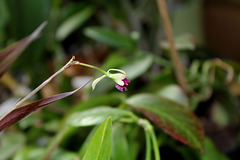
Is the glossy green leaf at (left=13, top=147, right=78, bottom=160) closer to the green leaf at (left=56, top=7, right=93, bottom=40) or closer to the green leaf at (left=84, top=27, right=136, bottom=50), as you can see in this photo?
the green leaf at (left=84, top=27, right=136, bottom=50)

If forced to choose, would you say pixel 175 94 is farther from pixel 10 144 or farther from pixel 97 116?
pixel 10 144

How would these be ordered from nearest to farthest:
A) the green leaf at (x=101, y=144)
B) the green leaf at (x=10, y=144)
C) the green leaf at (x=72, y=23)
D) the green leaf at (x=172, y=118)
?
the green leaf at (x=101, y=144) < the green leaf at (x=172, y=118) < the green leaf at (x=10, y=144) < the green leaf at (x=72, y=23)

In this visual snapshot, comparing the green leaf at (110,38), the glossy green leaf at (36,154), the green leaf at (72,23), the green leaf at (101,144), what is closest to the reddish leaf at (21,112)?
the green leaf at (101,144)

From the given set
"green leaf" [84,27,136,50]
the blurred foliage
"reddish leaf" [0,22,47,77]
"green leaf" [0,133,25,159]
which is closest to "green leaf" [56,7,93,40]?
the blurred foliage

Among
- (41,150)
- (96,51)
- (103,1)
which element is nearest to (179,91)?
(41,150)

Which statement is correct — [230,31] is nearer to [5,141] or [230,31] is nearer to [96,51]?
[96,51]

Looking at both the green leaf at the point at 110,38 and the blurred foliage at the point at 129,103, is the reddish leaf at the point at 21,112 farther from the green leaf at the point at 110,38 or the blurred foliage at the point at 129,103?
the green leaf at the point at 110,38

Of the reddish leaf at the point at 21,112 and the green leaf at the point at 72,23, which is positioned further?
the green leaf at the point at 72,23
